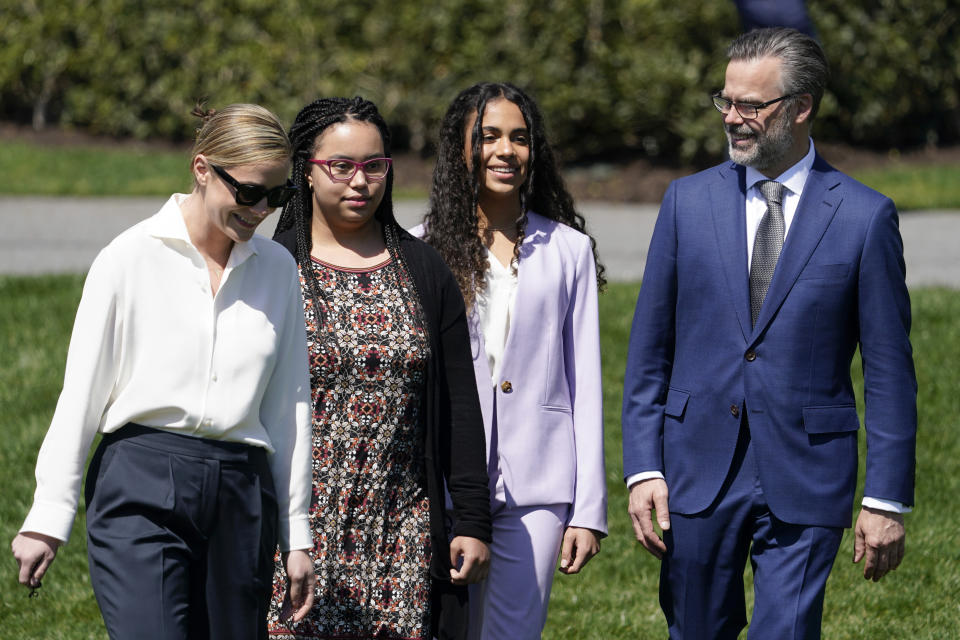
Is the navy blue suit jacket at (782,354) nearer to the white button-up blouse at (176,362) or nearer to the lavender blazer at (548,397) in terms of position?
the lavender blazer at (548,397)

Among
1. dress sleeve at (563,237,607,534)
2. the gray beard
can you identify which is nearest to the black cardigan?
dress sleeve at (563,237,607,534)

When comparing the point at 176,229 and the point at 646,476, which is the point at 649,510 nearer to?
the point at 646,476

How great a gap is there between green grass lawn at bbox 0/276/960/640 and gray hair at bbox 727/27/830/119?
2686 mm

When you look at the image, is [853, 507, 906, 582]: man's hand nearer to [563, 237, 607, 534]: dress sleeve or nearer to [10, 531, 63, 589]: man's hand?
[563, 237, 607, 534]: dress sleeve

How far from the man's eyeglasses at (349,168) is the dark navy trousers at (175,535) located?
37.4 inches

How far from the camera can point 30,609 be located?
234 inches

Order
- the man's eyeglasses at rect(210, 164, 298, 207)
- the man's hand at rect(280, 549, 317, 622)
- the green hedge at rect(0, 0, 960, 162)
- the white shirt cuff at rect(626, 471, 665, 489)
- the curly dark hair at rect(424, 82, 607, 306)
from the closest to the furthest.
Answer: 1. the man's eyeglasses at rect(210, 164, 298, 207)
2. the man's hand at rect(280, 549, 317, 622)
3. the white shirt cuff at rect(626, 471, 665, 489)
4. the curly dark hair at rect(424, 82, 607, 306)
5. the green hedge at rect(0, 0, 960, 162)

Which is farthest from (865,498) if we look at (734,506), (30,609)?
(30,609)

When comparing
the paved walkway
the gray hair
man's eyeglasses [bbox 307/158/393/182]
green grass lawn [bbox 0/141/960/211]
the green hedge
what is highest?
the green hedge

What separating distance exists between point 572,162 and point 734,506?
1081 cm

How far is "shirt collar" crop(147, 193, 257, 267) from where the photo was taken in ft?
11.3

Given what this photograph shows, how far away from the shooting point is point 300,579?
11.9 ft

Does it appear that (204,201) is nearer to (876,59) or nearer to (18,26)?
(876,59)

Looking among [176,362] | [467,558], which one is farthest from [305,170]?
[467,558]
